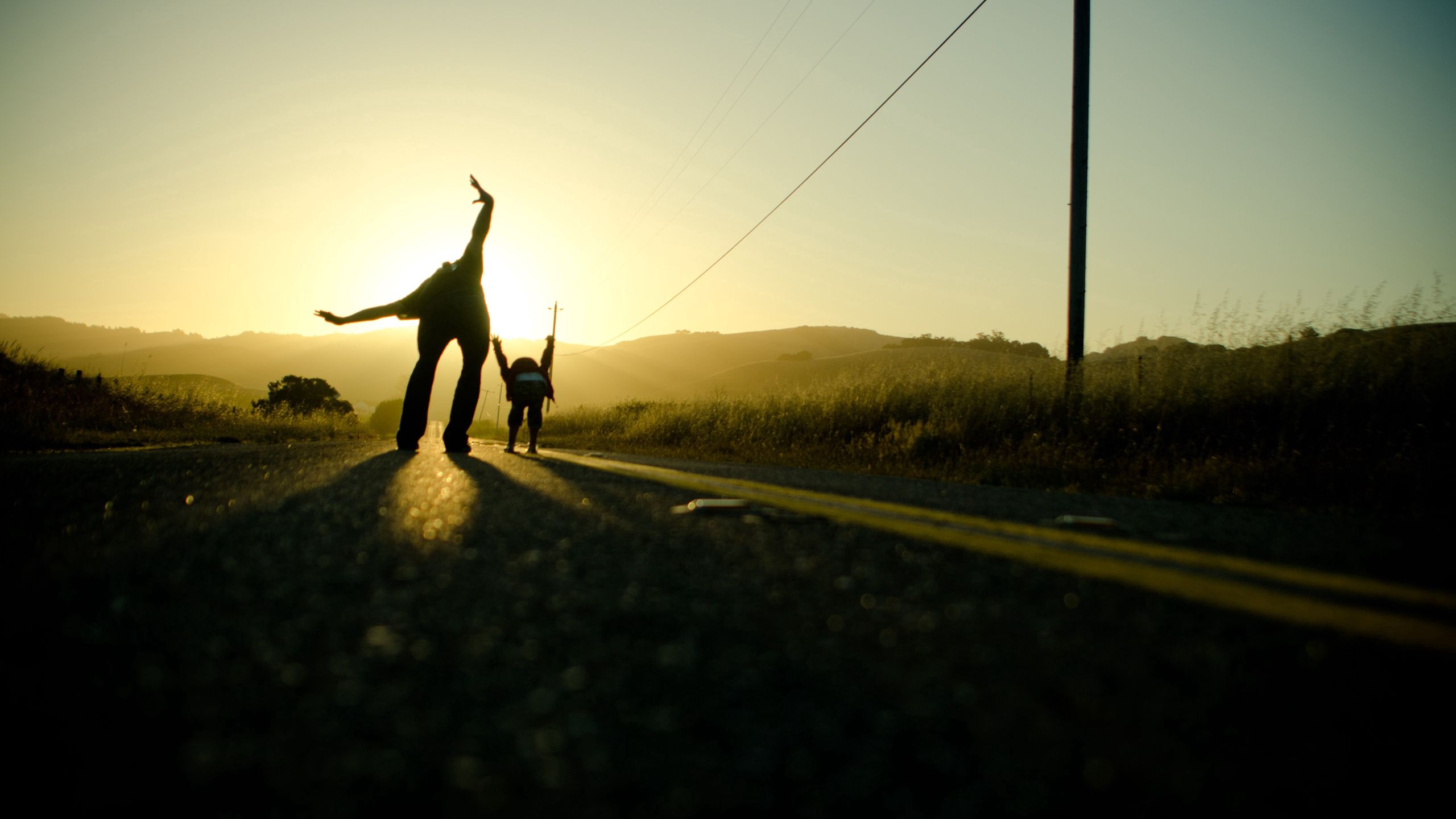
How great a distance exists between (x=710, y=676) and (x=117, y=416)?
51.3ft

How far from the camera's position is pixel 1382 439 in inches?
275

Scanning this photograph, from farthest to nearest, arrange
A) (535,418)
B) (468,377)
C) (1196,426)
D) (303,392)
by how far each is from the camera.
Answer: (303,392) < (535,418) < (468,377) < (1196,426)

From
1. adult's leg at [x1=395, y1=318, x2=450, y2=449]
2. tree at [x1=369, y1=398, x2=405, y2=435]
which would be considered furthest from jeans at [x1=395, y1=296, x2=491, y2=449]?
tree at [x1=369, y1=398, x2=405, y2=435]

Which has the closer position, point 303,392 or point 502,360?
point 502,360

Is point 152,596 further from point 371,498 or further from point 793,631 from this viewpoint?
point 371,498

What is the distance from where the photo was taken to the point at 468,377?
31.2ft

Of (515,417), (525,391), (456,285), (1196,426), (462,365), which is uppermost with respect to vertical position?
(456,285)

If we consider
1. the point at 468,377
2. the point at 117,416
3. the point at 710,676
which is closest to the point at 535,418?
the point at 468,377

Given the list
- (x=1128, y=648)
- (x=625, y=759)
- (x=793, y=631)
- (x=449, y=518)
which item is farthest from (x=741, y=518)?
(x=625, y=759)

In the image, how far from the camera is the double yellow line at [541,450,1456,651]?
1.48 meters

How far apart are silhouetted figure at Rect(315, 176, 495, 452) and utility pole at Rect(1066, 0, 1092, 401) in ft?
25.2

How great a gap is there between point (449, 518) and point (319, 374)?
208162 millimetres

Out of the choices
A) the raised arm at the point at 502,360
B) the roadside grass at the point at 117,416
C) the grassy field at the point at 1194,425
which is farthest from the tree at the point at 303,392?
the grassy field at the point at 1194,425

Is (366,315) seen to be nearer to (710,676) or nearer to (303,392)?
(710,676)
